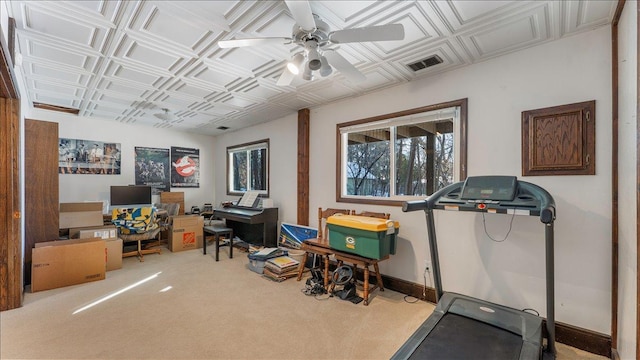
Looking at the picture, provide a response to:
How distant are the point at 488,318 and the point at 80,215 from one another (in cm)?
543

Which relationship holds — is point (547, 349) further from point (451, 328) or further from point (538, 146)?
point (538, 146)

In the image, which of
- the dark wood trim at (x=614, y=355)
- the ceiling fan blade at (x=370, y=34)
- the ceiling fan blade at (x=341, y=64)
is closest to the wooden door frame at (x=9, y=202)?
the ceiling fan blade at (x=341, y=64)

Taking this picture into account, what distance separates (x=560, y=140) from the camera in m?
2.20

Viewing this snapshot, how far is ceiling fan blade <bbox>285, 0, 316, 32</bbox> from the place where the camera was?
4.95 ft

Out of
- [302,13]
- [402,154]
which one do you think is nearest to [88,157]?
[302,13]

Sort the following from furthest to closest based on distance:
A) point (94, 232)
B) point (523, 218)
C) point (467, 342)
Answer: point (94, 232), point (523, 218), point (467, 342)

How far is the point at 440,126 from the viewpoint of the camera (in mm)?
3014

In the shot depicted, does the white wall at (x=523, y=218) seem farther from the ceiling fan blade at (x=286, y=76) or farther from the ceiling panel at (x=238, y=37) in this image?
the ceiling fan blade at (x=286, y=76)

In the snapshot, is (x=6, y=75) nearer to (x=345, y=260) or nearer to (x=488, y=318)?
(x=345, y=260)

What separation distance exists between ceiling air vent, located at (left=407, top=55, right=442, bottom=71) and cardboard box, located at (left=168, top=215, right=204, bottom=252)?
4.63 m

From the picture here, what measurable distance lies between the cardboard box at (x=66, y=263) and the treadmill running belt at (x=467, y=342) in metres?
3.91

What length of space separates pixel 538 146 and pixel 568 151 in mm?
197

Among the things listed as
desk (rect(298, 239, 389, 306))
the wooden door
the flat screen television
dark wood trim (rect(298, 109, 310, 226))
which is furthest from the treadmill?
the flat screen television

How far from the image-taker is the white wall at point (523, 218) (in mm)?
2062
